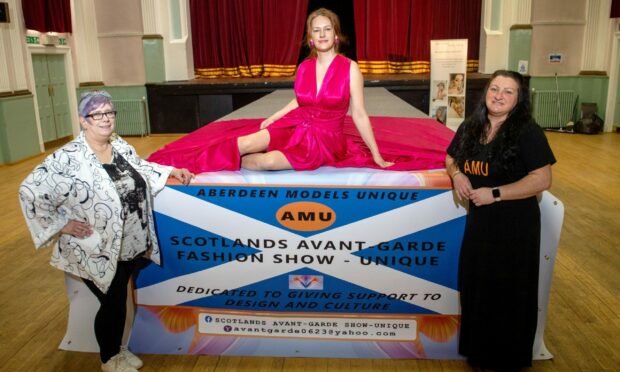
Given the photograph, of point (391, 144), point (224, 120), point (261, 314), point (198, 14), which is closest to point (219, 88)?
point (198, 14)

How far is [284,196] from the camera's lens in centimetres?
215

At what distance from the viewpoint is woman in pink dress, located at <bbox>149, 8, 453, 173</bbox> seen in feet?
7.61

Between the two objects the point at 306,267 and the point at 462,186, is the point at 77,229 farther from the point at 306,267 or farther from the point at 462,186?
the point at 462,186

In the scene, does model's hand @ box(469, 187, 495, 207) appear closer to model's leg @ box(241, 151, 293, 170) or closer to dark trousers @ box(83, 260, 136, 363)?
model's leg @ box(241, 151, 293, 170)

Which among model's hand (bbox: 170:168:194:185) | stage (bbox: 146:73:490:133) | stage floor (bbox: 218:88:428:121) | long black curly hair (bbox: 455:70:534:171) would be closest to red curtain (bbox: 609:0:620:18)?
stage (bbox: 146:73:490:133)

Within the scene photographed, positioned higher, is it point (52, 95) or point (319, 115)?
point (319, 115)

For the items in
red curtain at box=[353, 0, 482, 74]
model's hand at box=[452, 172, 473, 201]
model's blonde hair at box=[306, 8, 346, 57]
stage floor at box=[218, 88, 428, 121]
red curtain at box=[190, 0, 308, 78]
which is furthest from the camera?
red curtain at box=[190, 0, 308, 78]

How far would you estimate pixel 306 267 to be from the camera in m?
2.23

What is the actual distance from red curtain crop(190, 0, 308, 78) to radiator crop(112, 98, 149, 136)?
1357 millimetres

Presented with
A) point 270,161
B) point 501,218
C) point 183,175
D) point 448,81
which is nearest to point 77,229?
point 183,175

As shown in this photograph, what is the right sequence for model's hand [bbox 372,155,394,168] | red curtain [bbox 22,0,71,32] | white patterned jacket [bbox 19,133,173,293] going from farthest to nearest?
red curtain [bbox 22,0,71,32] → model's hand [bbox 372,155,394,168] → white patterned jacket [bbox 19,133,173,293]

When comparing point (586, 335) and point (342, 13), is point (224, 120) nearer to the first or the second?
point (586, 335)

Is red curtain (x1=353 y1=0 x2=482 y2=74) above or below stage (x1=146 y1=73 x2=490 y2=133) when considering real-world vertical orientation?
above

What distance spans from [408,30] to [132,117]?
4839mm
